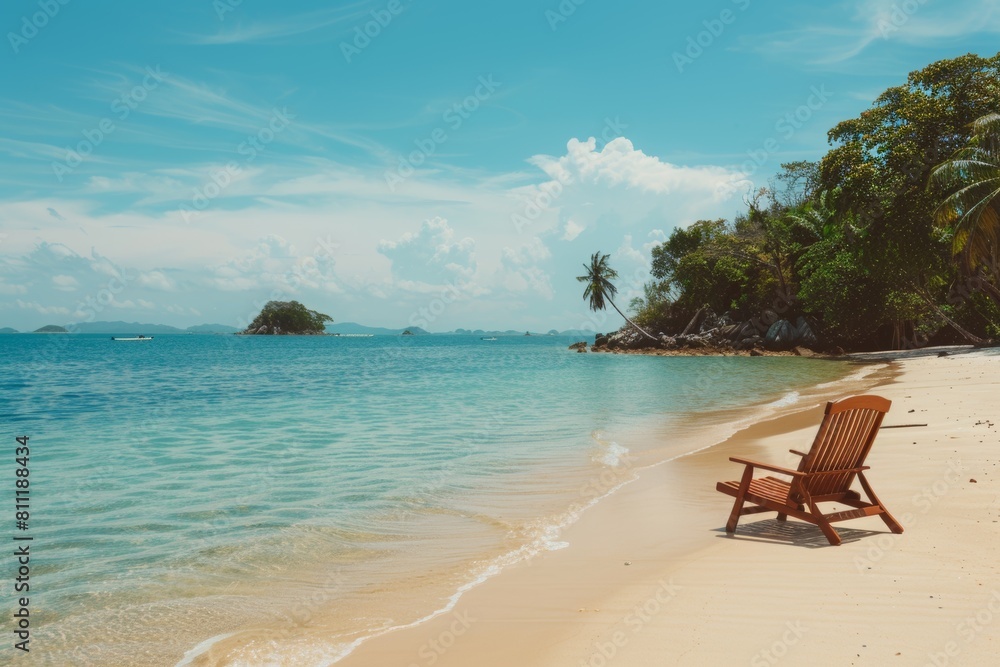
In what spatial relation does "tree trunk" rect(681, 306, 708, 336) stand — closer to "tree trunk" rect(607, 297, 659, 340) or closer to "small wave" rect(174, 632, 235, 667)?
"tree trunk" rect(607, 297, 659, 340)

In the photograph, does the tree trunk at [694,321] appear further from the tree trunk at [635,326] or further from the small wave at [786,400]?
the small wave at [786,400]

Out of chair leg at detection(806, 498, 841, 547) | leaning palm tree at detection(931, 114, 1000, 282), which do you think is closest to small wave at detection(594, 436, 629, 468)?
chair leg at detection(806, 498, 841, 547)

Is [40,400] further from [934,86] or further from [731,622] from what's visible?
[934,86]

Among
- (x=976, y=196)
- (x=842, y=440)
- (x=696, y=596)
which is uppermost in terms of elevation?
Result: (x=976, y=196)

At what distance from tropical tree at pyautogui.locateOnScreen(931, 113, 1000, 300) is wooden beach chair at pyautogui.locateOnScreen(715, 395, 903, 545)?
26.7 meters

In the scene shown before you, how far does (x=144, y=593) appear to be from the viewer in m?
5.82

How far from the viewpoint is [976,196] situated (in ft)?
93.5

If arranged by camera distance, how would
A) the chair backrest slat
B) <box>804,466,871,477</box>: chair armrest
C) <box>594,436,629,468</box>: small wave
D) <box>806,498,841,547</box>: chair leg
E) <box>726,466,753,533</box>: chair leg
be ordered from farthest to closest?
<box>594,436,629,468</box>: small wave, <box>726,466,753,533</box>: chair leg, <box>804,466,871,477</box>: chair armrest, the chair backrest slat, <box>806,498,841,547</box>: chair leg

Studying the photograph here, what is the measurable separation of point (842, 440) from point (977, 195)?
29422mm

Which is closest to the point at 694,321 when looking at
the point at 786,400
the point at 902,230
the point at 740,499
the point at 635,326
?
the point at 635,326

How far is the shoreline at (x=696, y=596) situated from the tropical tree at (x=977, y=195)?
24894mm

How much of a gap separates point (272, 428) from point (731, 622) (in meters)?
14.6

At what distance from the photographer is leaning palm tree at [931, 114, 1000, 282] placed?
27.0m

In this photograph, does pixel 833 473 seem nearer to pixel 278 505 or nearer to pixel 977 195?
pixel 278 505
